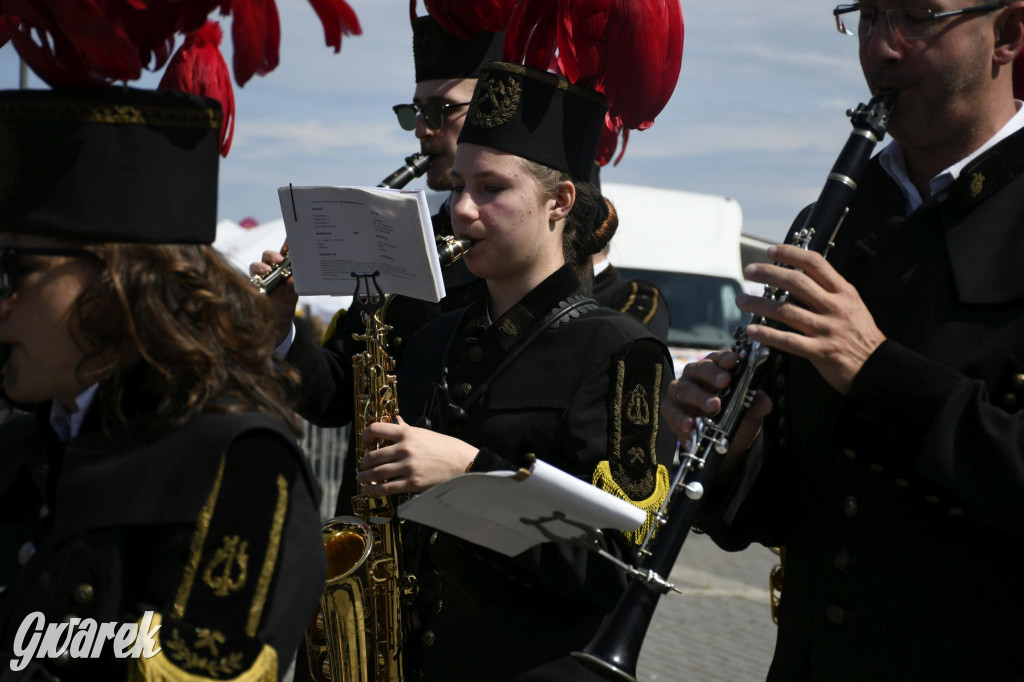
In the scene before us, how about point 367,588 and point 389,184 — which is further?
point 389,184

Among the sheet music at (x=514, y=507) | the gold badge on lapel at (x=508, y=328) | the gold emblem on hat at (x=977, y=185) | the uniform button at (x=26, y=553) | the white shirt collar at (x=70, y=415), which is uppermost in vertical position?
the gold emblem on hat at (x=977, y=185)

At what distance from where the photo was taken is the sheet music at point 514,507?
258 centimetres

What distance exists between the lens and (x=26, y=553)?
6.55 ft

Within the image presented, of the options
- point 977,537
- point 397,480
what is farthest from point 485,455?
point 977,537

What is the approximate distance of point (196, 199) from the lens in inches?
83.4

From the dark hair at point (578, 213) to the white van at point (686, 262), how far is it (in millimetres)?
9350

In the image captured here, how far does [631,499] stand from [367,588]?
2.49 ft

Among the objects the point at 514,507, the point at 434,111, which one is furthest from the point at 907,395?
the point at 434,111

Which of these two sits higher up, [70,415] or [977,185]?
[977,185]

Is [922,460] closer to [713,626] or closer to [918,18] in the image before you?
[918,18]

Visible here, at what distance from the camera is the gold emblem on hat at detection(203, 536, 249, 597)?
1.93m

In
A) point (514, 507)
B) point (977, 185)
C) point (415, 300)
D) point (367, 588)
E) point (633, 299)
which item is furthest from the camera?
point (633, 299)

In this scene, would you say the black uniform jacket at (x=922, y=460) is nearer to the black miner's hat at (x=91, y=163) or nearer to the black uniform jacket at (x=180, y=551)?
the black uniform jacket at (x=180, y=551)

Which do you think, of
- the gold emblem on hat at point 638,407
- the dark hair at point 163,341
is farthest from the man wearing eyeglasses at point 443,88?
the dark hair at point 163,341
